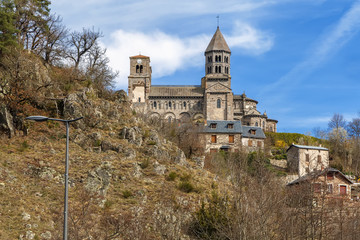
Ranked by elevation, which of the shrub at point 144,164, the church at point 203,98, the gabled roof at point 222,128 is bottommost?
the shrub at point 144,164

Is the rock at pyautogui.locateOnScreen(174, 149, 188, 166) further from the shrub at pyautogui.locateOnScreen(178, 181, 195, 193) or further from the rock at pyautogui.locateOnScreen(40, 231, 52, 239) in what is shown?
the rock at pyautogui.locateOnScreen(40, 231, 52, 239)

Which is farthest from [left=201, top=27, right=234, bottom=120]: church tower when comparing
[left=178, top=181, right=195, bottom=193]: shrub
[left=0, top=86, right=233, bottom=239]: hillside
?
[left=178, top=181, right=195, bottom=193]: shrub

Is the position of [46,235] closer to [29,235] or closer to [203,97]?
[29,235]

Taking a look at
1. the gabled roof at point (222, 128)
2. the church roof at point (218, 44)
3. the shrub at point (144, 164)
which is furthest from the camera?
the church roof at point (218, 44)

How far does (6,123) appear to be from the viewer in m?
30.3

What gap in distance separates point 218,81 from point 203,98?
5606mm

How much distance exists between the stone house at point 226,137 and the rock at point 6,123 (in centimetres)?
3237

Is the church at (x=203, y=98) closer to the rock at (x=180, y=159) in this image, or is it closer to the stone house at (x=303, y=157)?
the stone house at (x=303, y=157)

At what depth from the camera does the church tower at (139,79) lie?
91188 mm

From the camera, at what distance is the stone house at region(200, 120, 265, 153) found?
60.9 m

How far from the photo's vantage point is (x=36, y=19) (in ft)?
133

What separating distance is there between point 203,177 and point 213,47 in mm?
69789

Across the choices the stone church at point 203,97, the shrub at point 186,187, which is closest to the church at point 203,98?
the stone church at point 203,97

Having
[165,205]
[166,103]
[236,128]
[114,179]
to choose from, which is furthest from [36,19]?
[166,103]
